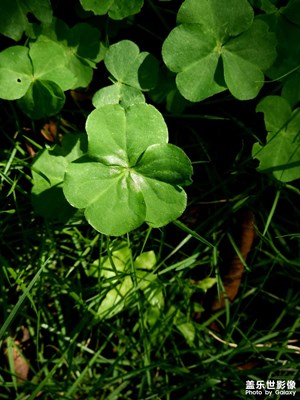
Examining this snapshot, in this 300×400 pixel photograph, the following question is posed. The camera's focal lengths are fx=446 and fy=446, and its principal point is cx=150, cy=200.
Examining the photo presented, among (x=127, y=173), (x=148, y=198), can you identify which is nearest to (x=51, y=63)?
(x=127, y=173)

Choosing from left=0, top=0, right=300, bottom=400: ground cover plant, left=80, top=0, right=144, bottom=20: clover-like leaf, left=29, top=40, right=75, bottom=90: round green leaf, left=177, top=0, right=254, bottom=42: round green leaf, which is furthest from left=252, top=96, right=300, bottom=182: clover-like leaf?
left=29, top=40, right=75, bottom=90: round green leaf

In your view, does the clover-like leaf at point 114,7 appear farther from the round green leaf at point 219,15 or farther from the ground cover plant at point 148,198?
the round green leaf at point 219,15

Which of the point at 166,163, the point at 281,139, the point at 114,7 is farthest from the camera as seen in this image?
the point at 281,139

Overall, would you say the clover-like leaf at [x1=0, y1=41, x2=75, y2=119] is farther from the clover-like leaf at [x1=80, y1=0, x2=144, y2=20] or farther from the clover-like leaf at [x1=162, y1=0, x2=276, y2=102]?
the clover-like leaf at [x1=162, y1=0, x2=276, y2=102]

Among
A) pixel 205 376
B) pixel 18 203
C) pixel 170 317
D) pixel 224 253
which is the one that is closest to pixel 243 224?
pixel 224 253

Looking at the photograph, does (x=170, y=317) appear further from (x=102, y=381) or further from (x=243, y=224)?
(x=243, y=224)

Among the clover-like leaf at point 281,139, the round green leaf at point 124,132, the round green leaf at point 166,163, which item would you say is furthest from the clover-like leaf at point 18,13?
the clover-like leaf at point 281,139

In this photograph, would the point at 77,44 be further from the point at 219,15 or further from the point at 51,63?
the point at 219,15
